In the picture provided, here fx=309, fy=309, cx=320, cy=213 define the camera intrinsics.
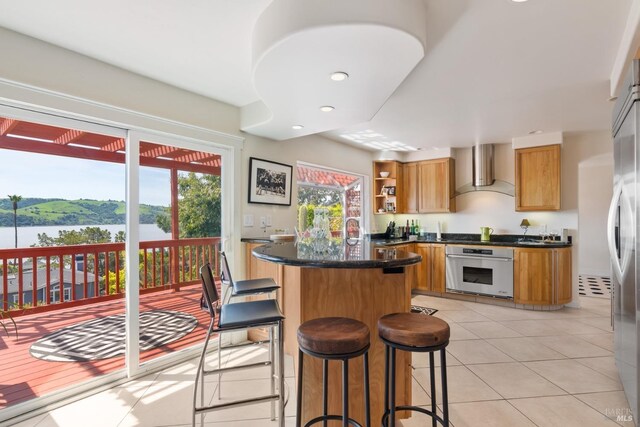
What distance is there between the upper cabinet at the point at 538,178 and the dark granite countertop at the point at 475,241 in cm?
50

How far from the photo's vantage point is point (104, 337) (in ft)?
9.33

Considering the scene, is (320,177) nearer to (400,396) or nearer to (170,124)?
(170,124)

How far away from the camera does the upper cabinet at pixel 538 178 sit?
436 cm

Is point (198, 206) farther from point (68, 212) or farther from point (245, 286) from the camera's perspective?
point (245, 286)

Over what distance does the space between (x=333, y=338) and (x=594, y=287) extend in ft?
21.3

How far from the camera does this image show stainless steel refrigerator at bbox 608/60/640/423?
1.72 meters

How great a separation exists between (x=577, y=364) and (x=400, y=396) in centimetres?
191

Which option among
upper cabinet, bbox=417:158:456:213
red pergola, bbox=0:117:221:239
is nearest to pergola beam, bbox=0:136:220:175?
red pergola, bbox=0:117:221:239

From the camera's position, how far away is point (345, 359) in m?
1.30

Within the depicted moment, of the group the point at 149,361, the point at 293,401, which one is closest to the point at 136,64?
the point at 149,361

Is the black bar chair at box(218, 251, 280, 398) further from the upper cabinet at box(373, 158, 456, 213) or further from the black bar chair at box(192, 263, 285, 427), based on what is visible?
the upper cabinet at box(373, 158, 456, 213)

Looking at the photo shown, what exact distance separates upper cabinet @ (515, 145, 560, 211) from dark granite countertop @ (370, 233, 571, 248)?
50 cm

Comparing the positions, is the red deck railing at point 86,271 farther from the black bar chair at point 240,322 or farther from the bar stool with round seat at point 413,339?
the bar stool with round seat at point 413,339

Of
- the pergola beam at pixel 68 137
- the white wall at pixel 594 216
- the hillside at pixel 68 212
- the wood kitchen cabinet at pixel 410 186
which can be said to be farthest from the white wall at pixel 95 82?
the white wall at pixel 594 216
